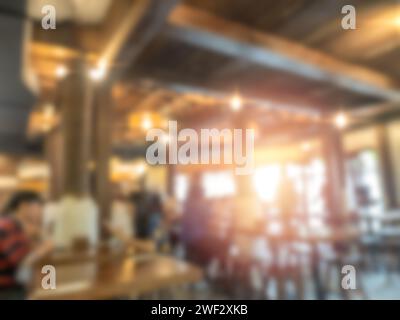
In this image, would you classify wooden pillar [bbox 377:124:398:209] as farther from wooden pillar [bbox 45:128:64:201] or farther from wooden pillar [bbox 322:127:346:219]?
wooden pillar [bbox 45:128:64:201]

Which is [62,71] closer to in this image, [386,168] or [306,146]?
[306,146]

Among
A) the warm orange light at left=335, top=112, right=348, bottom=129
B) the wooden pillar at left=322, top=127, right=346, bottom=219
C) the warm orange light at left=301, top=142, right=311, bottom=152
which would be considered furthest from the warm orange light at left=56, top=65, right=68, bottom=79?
the warm orange light at left=301, top=142, right=311, bottom=152

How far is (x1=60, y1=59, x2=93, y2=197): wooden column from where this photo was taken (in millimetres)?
2937

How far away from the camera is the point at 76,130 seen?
2.98 m

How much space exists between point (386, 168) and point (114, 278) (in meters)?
6.33

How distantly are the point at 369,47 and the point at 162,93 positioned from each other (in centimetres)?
271

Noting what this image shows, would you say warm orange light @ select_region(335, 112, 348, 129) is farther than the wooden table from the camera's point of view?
Yes

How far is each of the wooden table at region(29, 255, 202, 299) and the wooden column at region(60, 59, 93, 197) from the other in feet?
3.79

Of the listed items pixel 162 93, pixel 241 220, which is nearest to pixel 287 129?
pixel 241 220

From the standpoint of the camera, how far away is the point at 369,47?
312 cm

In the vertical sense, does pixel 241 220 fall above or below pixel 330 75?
below
